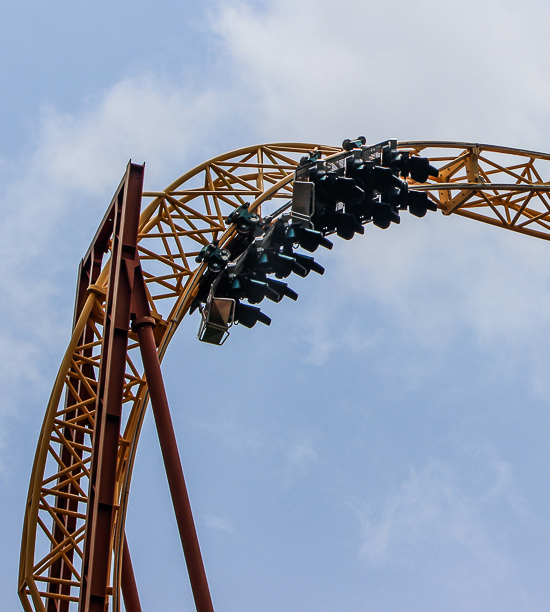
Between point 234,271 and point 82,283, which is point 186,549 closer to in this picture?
point 234,271

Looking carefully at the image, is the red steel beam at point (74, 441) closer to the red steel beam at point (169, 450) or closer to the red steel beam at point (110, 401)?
the red steel beam at point (110, 401)

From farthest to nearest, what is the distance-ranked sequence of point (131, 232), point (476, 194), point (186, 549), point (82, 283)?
point (476, 194) → point (82, 283) → point (131, 232) → point (186, 549)

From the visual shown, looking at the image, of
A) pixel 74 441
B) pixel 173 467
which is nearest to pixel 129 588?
pixel 74 441

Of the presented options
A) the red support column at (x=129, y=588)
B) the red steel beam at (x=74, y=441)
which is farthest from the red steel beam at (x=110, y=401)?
the red support column at (x=129, y=588)

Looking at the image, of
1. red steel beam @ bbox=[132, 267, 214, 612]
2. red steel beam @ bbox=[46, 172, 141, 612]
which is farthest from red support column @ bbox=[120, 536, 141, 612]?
red steel beam @ bbox=[132, 267, 214, 612]

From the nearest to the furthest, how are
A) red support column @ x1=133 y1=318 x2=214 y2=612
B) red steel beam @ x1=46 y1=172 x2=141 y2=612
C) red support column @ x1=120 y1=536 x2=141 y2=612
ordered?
red support column @ x1=133 y1=318 x2=214 y2=612
red steel beam @ x1=46 y1=172 x2=141 y2=612
red support column @ x1=120 y1=536 x2=141 y2=612

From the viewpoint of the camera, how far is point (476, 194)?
19531 mm

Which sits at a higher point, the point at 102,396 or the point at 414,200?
the point at 414,200

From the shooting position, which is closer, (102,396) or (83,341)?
(102,396)

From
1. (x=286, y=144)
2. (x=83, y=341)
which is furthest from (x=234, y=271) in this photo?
(x=286, y=144)

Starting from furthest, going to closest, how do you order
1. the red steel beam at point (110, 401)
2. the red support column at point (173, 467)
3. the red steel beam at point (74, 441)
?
the red steel beam at point (74, 441)
the red support column at point (173, 467)
the red steel beam at point (110, 401)

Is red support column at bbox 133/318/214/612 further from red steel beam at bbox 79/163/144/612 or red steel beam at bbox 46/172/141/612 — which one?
red steel beam at bbox 46/172/141/612

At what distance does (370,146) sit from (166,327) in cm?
446

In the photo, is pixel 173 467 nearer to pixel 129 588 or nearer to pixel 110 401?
pixel 110 401
